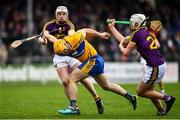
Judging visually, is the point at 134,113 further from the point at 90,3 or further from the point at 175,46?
the point at 90,3

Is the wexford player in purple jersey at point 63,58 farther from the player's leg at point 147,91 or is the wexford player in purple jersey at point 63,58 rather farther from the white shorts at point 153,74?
the white shorts at point 153,74

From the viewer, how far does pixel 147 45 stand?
48.7 feet

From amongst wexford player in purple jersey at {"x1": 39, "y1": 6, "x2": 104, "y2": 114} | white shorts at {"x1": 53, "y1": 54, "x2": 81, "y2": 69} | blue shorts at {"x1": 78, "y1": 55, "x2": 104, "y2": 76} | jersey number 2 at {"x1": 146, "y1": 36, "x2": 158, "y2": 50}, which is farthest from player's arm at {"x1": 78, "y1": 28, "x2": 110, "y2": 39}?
jersey number 2 at {"x1": 146, "y1": 36, "x2": 158, "y2": 50}

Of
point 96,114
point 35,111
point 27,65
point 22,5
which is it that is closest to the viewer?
point 96,114

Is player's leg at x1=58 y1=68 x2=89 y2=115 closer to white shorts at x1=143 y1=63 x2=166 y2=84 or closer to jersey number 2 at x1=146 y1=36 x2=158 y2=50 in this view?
white shorts at x1=143 y1=63 x2=166 y2=84

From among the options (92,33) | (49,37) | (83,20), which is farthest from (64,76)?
(83,20)

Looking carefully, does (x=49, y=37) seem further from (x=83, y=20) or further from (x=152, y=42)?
(x=83, y=20)

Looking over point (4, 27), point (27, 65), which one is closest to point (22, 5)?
point (4, 27)

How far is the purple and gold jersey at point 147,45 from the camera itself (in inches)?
582

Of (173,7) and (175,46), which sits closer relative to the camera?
(175,46)

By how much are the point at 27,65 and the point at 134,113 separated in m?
17.2

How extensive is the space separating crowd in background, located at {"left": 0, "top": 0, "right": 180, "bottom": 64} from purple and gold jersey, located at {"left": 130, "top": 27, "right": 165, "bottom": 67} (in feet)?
55.9

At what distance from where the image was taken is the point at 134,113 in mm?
15797

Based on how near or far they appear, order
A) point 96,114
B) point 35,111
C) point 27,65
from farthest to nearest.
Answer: point 27,65, point 35,111, point 96,114
